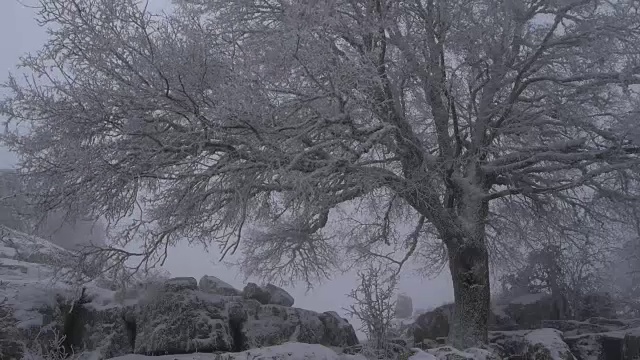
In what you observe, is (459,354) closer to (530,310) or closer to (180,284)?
(180,284)

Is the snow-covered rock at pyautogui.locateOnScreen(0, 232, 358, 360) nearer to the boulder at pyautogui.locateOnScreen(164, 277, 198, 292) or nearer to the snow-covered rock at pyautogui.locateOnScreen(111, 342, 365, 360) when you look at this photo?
the boulder at pyautogui.locateOnScreen(164, 277, 198, 292)

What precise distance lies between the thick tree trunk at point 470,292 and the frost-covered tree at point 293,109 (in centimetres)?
3

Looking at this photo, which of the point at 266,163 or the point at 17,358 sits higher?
the point at 266,163

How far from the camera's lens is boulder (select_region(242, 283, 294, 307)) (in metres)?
11.1

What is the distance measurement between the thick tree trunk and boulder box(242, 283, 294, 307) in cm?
363

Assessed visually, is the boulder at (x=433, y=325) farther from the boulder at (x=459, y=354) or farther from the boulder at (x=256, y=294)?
the boulder at (x=459, y=354)

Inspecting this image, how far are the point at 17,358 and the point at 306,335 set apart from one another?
483 cm

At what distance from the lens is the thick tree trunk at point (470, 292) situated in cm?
1032

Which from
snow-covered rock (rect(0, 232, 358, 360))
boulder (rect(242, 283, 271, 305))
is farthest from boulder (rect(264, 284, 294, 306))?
snow-covered rock (rect(0, 232, 358, 360))

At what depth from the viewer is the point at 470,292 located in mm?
10641

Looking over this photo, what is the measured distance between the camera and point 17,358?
23.8ft

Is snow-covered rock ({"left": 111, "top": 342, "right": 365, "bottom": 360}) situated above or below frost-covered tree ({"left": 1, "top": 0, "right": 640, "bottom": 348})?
below

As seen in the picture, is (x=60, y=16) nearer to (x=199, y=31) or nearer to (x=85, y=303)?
(x=199, y=31)

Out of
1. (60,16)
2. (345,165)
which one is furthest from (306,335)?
(60,16)
